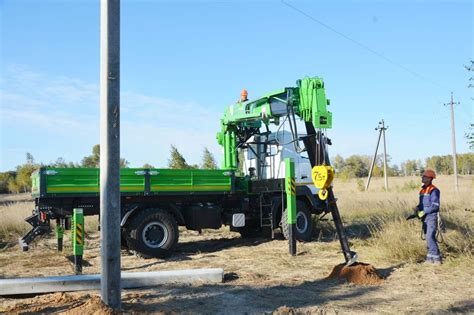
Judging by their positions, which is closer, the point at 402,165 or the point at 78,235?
the point at 78,235

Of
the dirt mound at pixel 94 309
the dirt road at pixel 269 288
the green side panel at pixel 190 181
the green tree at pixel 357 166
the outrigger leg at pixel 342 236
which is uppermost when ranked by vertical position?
the green tree at pixel 357 166

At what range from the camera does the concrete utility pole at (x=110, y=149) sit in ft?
18.6

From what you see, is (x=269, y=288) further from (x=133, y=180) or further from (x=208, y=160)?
(x=208, y=160)

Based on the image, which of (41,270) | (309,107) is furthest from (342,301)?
(41,270)

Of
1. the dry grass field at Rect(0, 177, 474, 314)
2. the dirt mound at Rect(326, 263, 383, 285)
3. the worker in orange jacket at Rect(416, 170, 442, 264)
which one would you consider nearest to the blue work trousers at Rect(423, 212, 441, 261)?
the worker in orange jacket at Rect(416, 170, 442, 264)

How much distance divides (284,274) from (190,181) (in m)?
3.75

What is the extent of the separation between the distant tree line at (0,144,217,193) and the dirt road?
349 centimetres

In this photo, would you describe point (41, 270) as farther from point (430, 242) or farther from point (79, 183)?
point (430, 242)

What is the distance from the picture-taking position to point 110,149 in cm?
571

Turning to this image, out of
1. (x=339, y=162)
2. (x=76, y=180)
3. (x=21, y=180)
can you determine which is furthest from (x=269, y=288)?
(x=339, y=162)

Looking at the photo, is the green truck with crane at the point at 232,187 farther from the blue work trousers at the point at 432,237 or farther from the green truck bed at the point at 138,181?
the blue work trousers at the point at 432,237

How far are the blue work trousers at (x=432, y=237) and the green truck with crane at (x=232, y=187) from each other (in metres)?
1.69

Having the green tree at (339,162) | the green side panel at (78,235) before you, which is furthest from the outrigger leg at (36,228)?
the green tree at (339,162)

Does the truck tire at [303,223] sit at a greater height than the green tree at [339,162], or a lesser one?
lesser
